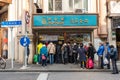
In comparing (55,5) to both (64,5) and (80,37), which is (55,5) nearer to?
(64,5)

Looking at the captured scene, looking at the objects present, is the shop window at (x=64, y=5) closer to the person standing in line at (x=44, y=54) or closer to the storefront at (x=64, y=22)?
the storefront at (x=64, y=22)

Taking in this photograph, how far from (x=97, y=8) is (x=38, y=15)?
16.1ft

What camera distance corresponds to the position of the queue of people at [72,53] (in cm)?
2203

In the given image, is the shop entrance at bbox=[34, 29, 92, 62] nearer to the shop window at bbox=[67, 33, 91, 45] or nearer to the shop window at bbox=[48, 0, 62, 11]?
the shop window at bbox=[67, 33, 91, 45]

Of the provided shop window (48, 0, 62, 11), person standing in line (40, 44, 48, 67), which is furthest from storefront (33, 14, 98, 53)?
person standing in line (40, 44, 48, 67)

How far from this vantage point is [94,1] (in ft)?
89.0

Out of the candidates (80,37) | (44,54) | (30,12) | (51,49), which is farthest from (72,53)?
(30,12)

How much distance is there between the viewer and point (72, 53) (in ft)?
83.6

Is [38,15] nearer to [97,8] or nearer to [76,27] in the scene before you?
[76,27]

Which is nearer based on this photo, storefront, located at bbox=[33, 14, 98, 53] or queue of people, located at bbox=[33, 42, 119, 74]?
queue of people, located at bbox=[33, 42, 119, 74]

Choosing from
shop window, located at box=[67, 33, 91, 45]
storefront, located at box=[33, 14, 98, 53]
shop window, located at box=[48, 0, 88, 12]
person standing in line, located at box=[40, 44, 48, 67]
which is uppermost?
shop window, located at box=[48, 0, 88, 12]

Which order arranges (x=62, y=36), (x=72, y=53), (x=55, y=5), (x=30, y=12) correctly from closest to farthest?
1. (x=72, y=53)
2. (x=30, y=12)
3. (x=62, y=36)
4. (x=55, y=5)

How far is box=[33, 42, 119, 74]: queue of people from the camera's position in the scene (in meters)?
22.0

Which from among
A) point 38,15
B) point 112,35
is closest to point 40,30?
point 38,15
